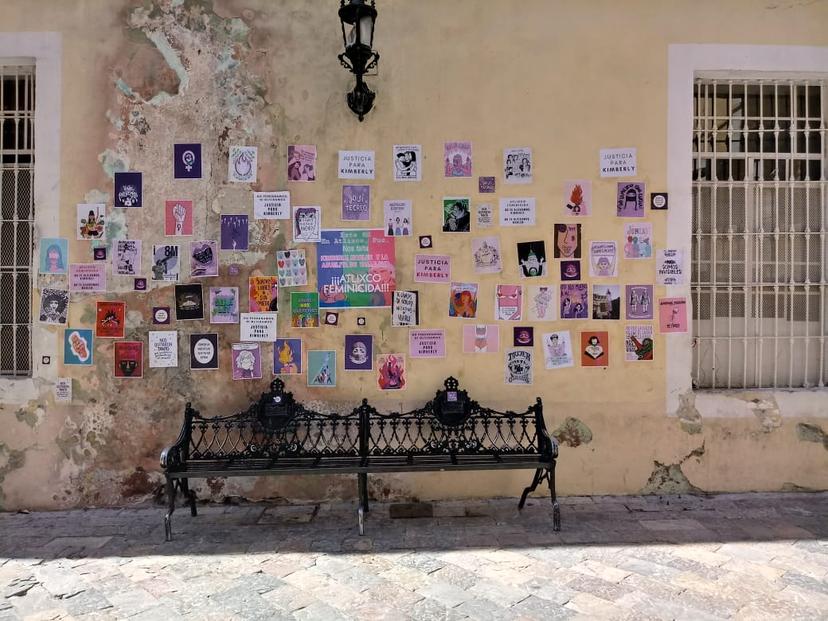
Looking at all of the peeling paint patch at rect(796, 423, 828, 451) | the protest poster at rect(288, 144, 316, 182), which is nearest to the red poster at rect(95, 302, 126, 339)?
the protest poster at rect(288, 144, 316, 182)

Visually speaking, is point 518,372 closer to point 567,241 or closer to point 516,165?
point 567,241

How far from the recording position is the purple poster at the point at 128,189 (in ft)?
15.1

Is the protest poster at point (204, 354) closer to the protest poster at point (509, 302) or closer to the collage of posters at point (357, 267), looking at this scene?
the collage of posters at point (357, 267)

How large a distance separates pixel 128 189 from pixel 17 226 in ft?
3.47

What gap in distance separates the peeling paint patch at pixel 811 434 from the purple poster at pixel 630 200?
7.26 ft

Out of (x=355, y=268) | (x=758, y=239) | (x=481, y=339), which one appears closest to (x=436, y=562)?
(x=481, y=339)

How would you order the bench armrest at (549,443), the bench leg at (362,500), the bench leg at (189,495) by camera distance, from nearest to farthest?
the bench leg at (362,500), the bench armrest at (549,443), the bench leg at (189,495)

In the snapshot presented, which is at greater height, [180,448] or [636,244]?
[636,244]

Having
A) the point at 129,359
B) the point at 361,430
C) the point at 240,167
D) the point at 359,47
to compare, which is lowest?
the point at 361,430

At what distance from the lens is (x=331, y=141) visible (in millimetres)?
4641

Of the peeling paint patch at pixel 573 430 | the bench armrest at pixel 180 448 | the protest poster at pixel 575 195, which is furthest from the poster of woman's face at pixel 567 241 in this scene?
the bench armrest at pixel 180 448

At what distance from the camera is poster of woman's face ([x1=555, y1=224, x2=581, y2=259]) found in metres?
4.68

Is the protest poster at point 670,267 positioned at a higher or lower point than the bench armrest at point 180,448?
higher

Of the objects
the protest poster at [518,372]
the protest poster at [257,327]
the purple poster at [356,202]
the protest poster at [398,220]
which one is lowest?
the protest poster at [518,372]
